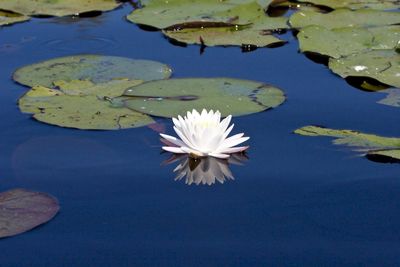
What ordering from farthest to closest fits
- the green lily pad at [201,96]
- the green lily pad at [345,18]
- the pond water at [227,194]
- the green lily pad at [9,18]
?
the green lily pad at [9,18] → the green lily pad at [345,18] → the green lily pad at [201,96] → the pond water at [227,194]

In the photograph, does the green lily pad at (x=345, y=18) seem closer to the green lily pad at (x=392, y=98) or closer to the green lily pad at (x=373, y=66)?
the green lily pad at (x=373, y=66)

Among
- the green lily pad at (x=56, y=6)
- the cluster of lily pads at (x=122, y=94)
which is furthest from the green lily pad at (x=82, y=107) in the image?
the green lily pad at (x=56, y=6)

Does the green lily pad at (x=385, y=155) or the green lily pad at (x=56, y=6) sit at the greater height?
the green lily pad at (x=385, y=155)

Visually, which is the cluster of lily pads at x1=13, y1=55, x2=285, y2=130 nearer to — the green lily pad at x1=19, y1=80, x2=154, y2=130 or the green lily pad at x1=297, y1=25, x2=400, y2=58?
the green lily pad at x1=19, y1=80, x2=154, y2=130

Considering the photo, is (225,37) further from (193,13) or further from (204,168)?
(204,168)

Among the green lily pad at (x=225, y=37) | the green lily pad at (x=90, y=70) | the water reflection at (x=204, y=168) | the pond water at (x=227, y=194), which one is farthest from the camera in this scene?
the green lily pad at (x=225, y=37)

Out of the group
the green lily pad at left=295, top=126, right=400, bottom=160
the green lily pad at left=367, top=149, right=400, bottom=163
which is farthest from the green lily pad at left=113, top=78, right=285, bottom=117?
the green lily pad at left=367, top=149, right=400, bottom=163

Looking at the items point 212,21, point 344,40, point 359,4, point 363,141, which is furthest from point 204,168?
point 359,4
